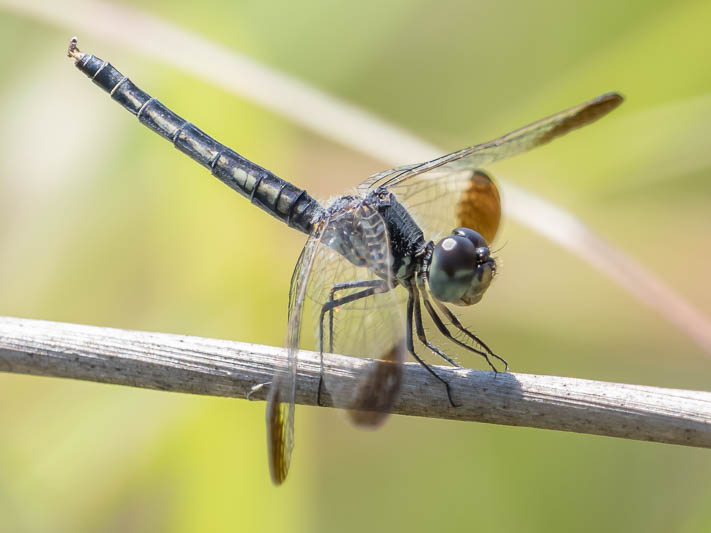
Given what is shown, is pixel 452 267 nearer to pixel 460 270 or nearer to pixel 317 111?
pixel 460 270

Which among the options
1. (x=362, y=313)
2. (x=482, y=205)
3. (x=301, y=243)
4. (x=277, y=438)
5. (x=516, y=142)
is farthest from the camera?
(x=301, y=243)

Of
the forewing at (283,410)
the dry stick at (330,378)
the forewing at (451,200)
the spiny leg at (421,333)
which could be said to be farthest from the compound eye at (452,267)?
the forewing at (283,410)

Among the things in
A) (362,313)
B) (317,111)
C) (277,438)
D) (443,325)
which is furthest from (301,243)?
(277,438)

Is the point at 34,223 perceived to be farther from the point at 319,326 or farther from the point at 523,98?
the point at 523,98

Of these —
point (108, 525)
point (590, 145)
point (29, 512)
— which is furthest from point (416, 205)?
point (29, 512)

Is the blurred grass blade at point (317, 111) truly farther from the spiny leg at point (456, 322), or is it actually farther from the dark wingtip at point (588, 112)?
the spiny leg at point (456, 322)

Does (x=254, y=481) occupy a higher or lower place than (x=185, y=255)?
lower
